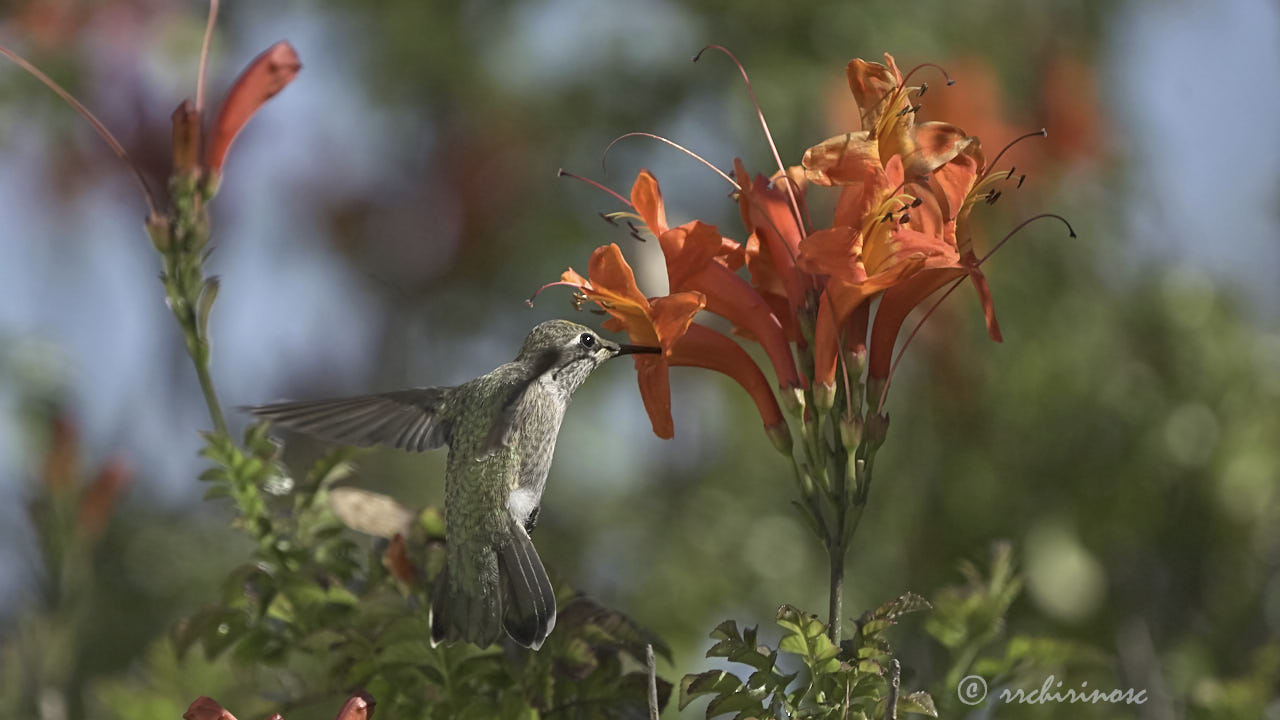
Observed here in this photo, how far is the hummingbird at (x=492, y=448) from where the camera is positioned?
174 cm

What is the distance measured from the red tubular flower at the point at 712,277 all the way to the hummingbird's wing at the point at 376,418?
536 mm

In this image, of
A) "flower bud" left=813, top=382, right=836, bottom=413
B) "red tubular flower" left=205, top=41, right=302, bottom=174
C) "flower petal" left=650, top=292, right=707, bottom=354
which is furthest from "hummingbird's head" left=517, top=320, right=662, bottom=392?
"red tubular flower" left=205, top=41, right=302, bottom=174

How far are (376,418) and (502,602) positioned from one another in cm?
50

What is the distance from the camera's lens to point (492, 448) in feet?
6.00

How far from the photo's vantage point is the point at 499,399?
1950 mm

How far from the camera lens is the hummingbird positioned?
1.74 m

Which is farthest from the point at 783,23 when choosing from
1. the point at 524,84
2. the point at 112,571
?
the point at 112,571

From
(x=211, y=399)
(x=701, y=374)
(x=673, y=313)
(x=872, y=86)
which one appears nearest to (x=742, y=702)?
(x=673, y=313)

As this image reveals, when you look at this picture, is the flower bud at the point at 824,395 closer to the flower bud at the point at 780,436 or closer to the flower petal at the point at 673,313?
the flower bud at the point at 780,436

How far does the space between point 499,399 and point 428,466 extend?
363 cm

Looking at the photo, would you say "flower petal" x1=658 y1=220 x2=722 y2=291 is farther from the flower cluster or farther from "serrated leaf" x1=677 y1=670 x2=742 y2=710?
"serrated leaf" x1=677 y1=670 x2=742 y2=710

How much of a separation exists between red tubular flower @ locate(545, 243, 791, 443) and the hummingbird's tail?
0.26 meters

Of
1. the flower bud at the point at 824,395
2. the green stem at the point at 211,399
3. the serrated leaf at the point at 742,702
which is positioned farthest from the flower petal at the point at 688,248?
the green stem at the point at 211,399

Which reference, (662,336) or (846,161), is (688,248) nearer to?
(662,336)
